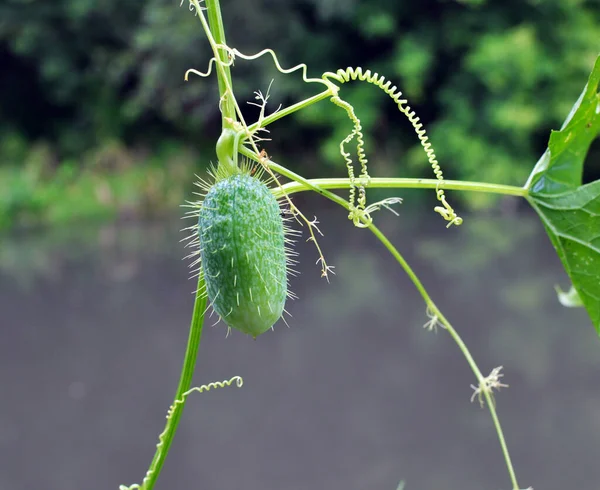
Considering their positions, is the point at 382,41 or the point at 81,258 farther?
the point at 382,41

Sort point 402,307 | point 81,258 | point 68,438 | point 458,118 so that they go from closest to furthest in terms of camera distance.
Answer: point 68,438 < point 402,307 < point 81,258 < point 458,118

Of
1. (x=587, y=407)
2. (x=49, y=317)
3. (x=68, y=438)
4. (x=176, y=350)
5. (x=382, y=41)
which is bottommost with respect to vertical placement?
(x=587, y=407)

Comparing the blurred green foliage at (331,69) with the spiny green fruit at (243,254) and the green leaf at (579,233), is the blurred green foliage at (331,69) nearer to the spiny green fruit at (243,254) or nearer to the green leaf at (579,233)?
the green leaf at (579,233)

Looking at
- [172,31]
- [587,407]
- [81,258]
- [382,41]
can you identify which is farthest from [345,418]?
[382,41]

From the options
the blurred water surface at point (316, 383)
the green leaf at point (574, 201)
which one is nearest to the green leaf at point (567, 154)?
the green leaf at point (574, 201)

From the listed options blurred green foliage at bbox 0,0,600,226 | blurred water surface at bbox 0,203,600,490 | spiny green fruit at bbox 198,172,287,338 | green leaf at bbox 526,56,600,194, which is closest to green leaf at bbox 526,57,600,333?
green leaf at bbox 526,56,600,194

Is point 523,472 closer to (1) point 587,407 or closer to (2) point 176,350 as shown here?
(1) point 587,407

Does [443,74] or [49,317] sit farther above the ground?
[443,74]

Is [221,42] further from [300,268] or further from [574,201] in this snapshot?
[300,268]

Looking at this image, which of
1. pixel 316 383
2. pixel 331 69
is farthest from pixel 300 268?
pixel 331 69
